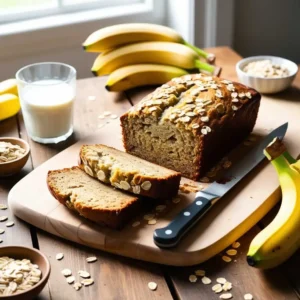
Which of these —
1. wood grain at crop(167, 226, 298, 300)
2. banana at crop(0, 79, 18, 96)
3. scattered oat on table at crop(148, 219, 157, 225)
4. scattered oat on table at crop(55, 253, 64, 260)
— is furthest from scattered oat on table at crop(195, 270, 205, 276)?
banana at crop(0, 79, 18, 96)

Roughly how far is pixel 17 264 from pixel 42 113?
57cm

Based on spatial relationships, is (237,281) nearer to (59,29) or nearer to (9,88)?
(9,88)

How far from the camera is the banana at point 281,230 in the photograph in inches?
41.3

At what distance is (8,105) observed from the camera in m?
1.65

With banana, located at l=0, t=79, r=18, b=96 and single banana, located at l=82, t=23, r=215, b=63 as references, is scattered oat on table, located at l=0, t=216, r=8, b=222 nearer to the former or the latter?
banana, located at l=0, t=79, r=18, b=96

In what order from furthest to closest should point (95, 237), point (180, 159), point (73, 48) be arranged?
point (73, 48) < point (180, 159) < point (95, 237)

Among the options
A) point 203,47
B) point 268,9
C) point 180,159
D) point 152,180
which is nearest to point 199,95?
point 180,159

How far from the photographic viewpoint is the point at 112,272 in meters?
1.11

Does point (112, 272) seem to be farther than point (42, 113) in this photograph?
No

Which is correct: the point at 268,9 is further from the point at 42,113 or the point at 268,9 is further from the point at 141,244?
the point at 141,244

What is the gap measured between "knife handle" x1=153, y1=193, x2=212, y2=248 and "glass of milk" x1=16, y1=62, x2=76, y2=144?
50 cm

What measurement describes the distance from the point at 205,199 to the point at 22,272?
41 cm

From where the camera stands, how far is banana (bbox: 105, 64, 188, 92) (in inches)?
70.9

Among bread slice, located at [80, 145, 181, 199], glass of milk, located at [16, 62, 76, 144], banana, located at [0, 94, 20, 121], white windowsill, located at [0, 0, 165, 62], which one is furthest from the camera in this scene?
white windowsill, located at [0, 0, 165, 62]
